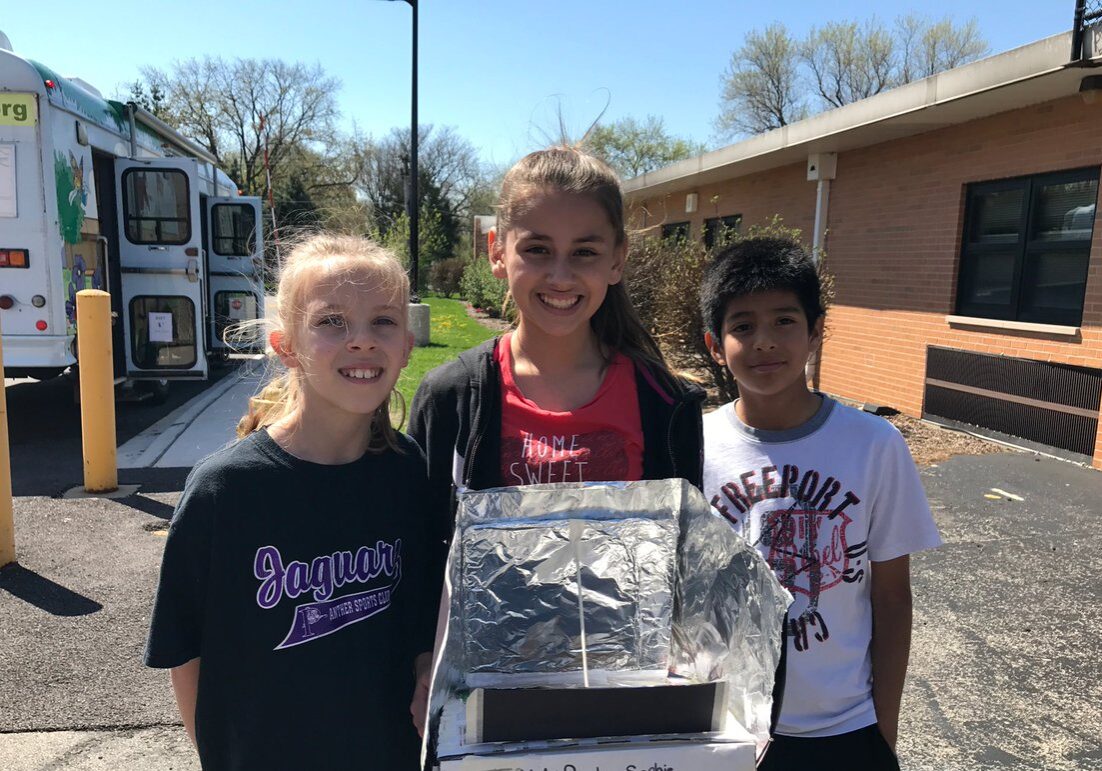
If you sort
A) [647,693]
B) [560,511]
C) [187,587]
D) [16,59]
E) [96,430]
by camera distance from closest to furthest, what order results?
[647,693] < [560,511] < [187,587] < [96,430] < [16,59]

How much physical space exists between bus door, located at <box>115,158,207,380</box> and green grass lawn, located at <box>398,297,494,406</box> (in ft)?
7.47

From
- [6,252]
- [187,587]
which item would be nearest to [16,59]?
[6,252]

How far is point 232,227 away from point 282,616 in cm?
1019

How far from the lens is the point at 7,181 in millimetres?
6160

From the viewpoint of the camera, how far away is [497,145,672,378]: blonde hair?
61.9 inches

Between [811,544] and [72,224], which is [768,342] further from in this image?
[72,224]

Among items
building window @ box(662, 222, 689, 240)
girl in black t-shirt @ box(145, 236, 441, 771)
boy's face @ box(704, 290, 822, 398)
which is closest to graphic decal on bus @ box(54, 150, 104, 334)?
girl in black t-shirt @ box(145, 236, 441, 771)

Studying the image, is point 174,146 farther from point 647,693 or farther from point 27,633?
point 647,693

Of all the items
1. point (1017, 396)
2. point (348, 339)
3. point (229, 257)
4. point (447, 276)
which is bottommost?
point (1017, 396)

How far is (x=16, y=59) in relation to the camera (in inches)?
236

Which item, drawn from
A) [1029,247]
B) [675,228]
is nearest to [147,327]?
[1029,247]

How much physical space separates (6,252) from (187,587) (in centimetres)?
627

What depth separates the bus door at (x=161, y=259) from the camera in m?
7.75

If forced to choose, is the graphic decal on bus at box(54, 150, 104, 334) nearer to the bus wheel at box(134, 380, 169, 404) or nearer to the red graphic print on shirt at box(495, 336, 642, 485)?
the bus wheel at box(134, 380, 169, 404)
